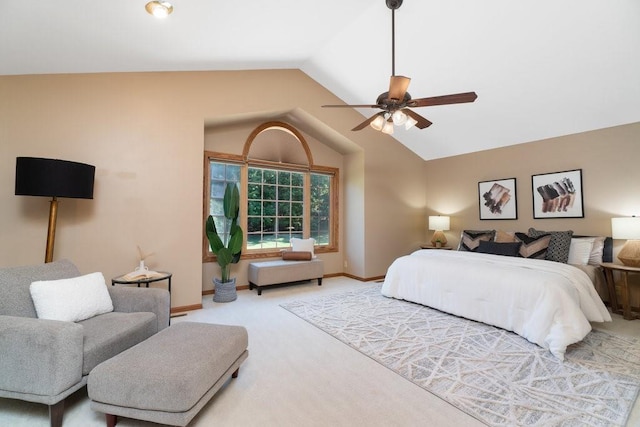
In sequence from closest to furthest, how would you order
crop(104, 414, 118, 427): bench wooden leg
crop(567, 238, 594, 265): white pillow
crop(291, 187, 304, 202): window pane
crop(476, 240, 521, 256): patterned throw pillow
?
crop(104, 414, 118, 427): bench wooden leg, crop(567, 238, 594, 265): white pillow, crop(476, 240, 521, 256): patterned throw pillow, crop(291, 187, 304, 202): window pane

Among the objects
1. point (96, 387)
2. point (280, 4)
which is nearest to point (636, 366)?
point (96, 387)

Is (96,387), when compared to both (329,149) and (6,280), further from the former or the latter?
(329,149)

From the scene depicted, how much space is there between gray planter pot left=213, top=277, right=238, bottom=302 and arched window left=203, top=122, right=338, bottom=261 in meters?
0.61

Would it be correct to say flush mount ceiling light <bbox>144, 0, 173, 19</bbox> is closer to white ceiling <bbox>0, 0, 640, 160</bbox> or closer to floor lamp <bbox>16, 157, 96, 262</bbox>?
white ceiling <bbox>0, 0, 640, 160</bbox>

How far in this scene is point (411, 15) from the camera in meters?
3.23

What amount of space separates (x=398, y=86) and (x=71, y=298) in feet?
9.95

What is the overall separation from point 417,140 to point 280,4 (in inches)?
152

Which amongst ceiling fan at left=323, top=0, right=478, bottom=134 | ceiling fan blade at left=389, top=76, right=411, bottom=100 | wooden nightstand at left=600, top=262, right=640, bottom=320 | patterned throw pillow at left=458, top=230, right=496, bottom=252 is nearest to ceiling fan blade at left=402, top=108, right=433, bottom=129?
ceiling fan at left=323, top=0, right=478, bottom=134

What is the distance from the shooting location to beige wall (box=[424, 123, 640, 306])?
12.5ft

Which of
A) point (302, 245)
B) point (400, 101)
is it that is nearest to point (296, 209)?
point (302, 245)

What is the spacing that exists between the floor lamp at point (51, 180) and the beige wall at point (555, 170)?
5892mm

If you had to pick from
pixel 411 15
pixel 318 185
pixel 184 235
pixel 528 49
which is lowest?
pixel 184 235

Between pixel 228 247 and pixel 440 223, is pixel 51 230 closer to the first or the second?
pixel 228 247

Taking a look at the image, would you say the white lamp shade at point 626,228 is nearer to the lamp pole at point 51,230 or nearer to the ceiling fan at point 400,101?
the ceiling fan at point 400,101
